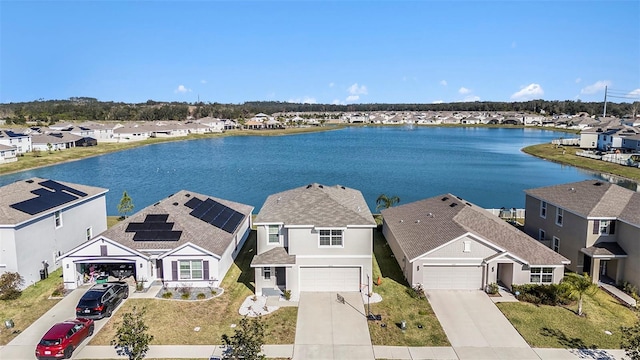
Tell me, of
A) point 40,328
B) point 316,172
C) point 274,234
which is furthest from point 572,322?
point 316,172

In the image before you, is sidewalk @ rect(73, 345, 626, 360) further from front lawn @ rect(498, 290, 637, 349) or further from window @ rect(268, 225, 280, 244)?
window @ rect(268, 225, 280, 244)

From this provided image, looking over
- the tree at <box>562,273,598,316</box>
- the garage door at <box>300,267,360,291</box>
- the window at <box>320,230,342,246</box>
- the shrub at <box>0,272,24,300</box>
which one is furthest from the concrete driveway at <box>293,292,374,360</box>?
the shrub at <box>0,272,24,300</box>

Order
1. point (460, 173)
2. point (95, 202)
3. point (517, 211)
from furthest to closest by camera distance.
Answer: point (460, 173) → point (517, 211) → point (95, 202)

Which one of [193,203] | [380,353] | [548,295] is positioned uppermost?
[193,203]

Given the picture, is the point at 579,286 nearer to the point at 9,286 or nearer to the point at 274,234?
the point at 274,234

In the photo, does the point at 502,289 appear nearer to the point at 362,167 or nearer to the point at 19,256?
the point at 19,256

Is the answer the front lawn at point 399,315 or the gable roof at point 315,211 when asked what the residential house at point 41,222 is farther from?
the front lawn at point 399,315

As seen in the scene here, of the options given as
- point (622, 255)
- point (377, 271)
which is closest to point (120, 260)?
point (377, 271)
